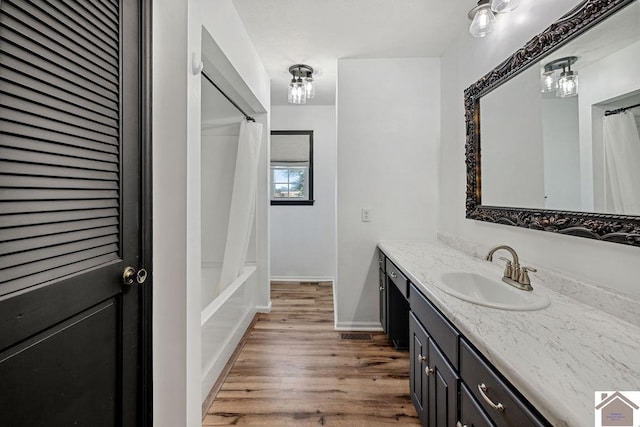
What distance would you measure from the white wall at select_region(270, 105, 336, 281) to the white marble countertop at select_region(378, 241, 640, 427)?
278 cm

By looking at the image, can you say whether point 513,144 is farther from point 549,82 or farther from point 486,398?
point 486,398

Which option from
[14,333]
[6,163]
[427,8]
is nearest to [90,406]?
[14,333]

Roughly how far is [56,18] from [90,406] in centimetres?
119

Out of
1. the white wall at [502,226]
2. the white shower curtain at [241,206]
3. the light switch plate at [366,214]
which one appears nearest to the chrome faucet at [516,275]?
the white wall at [502,226]

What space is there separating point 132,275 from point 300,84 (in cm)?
227

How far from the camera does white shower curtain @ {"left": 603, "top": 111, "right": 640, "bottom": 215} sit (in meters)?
→ 0.93

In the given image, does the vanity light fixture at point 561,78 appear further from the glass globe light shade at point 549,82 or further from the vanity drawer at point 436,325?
the vanity drawer at point 436,325

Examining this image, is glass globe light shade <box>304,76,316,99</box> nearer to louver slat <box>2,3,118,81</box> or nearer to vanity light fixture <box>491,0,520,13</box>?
vanity light fixture <box>491,0,520,13</box>

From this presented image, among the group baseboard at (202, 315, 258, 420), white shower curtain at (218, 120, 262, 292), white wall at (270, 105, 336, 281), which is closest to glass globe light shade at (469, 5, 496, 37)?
white shower curtain at (218, 120, 262, 292)

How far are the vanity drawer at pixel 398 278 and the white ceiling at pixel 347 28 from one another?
68.5 inches

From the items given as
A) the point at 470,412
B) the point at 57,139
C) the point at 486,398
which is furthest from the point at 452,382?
the point at 57,139

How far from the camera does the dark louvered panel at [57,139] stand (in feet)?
2.25

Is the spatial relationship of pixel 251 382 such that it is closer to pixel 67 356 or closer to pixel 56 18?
pixel 67 356

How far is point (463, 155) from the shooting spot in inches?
85.4
